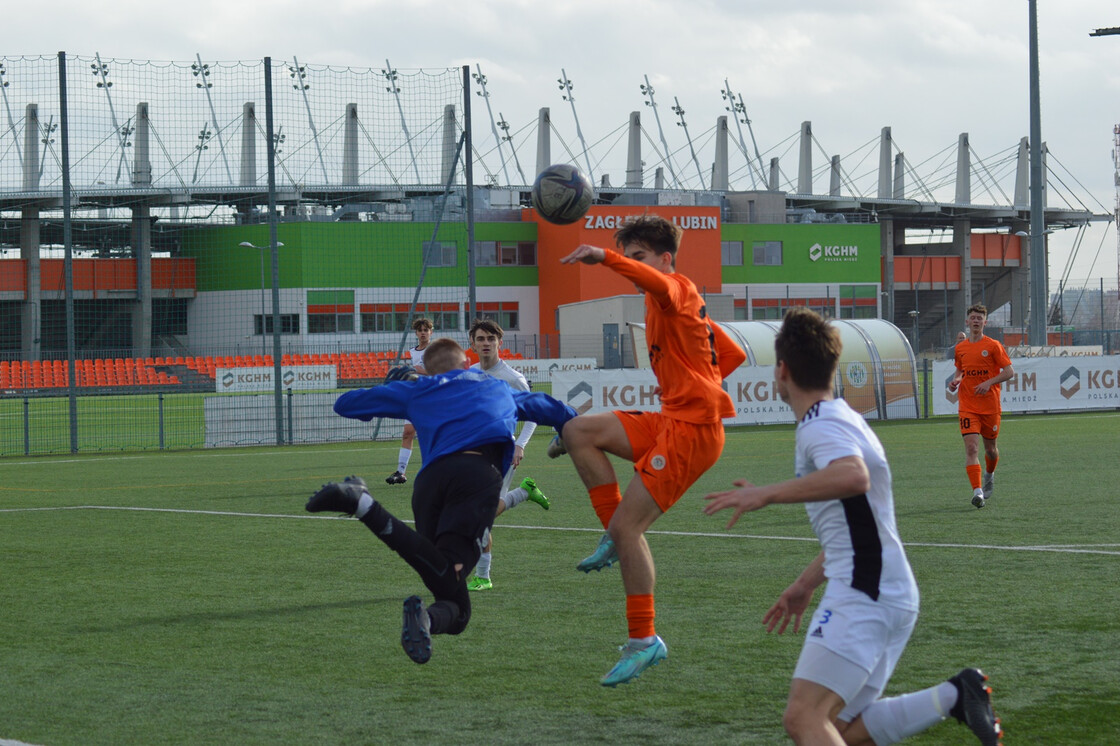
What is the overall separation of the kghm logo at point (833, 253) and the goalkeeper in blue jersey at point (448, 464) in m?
72.5

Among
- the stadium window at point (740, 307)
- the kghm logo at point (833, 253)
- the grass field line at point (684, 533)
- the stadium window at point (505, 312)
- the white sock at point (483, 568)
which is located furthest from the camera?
the kghm logo at point (833, 253)

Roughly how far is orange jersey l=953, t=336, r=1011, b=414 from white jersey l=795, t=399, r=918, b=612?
11.3 metres

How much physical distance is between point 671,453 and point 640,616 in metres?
0.81

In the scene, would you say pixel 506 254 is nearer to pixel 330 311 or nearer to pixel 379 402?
pixel 330 311

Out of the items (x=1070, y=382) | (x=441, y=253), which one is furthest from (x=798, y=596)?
(x=1070, y=382)

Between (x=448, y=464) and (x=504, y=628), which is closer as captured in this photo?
(x=448, y=464)

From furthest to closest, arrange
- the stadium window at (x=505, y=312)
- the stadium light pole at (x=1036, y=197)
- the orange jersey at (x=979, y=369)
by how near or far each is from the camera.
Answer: the stadium window at (x=505, y=312) → the stadium light pole at (x=1036, y=197) → the orange jersey at (x=979, y=369)

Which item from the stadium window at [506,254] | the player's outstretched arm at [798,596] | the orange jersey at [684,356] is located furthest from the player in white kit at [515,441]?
the stadium window at [506,254]

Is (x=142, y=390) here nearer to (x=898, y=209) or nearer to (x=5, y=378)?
(x=5, y=378)

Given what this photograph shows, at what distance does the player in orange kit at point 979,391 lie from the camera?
1430 cm

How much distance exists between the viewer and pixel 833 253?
7812 cm

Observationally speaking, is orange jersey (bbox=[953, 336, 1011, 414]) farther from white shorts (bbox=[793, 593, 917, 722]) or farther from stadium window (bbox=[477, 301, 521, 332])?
stadium window (bbox=[477, 301, 521, 332])

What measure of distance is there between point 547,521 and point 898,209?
7914 centimetres

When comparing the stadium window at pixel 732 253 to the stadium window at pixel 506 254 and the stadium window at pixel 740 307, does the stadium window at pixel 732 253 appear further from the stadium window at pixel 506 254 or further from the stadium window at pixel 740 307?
the stadium window at pixel 506 254
